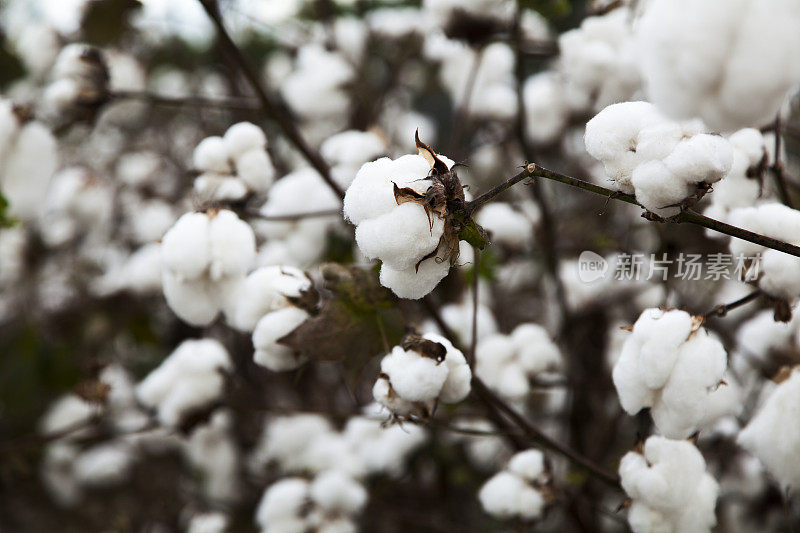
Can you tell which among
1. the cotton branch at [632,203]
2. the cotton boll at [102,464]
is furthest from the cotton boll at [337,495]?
the cotton boll at [102,464]

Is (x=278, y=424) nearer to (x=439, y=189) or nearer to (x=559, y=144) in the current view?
(x=559, y=144)

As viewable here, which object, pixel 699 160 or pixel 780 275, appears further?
pixel 780 275

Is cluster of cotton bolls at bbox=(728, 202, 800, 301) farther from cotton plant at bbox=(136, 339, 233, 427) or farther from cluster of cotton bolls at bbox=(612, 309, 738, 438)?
cotton plant at bbox=(136, 339, 233, 427)

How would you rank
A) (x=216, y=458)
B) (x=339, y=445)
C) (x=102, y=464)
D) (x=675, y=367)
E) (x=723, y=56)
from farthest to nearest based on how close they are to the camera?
(x=102, y=464) → (x=216, y=458) → (x=339, y=445) → (x=675, y=367) → (x=723, y=56)

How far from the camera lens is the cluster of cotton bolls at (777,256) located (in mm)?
792

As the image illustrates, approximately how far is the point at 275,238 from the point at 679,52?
1.04 meters

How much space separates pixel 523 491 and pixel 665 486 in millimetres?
276

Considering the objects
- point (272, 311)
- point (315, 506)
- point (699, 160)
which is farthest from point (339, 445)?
point (699, 160)

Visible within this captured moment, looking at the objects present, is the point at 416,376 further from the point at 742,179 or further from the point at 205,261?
the point at 742,179

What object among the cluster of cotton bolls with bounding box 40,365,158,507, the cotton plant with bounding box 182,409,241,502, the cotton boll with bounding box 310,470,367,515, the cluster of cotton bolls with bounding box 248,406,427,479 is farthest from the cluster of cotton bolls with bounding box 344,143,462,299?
the cluster of cotton bolls with bounding box 40,365,158,507

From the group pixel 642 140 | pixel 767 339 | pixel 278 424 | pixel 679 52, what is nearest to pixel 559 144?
pixel 767 339

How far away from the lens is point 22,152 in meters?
1.28

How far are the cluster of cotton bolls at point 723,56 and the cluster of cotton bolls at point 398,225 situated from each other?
0.80 ft

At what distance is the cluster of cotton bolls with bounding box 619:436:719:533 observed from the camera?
2.75 ft
